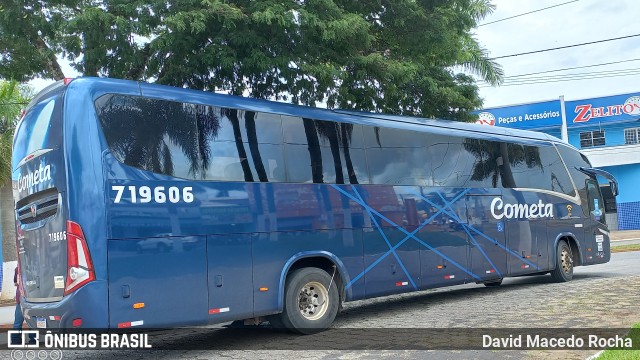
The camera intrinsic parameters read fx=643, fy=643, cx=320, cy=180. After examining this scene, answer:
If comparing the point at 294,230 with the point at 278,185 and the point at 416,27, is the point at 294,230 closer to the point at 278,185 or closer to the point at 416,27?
the point at 278,185

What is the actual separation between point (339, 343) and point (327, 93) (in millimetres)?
5986

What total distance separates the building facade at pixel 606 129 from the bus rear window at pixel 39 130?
1250 inches

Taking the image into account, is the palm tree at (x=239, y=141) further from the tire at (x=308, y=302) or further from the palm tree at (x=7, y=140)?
the palm tree at (x=7, y=140)

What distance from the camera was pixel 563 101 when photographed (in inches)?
1423

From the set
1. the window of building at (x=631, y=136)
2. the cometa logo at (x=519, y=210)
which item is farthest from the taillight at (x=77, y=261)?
the window of building at (x=631, y=136)

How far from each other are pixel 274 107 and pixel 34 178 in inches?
134

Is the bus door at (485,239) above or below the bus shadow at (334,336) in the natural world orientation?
above

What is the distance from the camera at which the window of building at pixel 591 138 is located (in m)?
37.9

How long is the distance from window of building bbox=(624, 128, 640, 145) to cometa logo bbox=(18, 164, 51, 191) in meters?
36.1

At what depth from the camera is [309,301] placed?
30.8 feet

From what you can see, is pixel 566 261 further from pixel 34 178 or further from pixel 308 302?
pixel 34 178

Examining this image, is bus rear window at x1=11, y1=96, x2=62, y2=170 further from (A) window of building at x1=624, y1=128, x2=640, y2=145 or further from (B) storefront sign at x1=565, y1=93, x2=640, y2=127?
(A) window of building at x1=624, y1=128, x2=640, y2=145

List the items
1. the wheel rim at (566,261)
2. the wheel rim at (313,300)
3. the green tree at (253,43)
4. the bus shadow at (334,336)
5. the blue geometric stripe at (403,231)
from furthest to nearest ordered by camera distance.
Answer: the wheel rim at (566,261)
the green tree at (253,43)
the blue geometric stripe at (403,231)
the wheel rim at (313,300)
the bus shadow at (334,336)

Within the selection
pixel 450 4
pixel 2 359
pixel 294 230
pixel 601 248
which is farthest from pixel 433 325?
pixel 601 248
